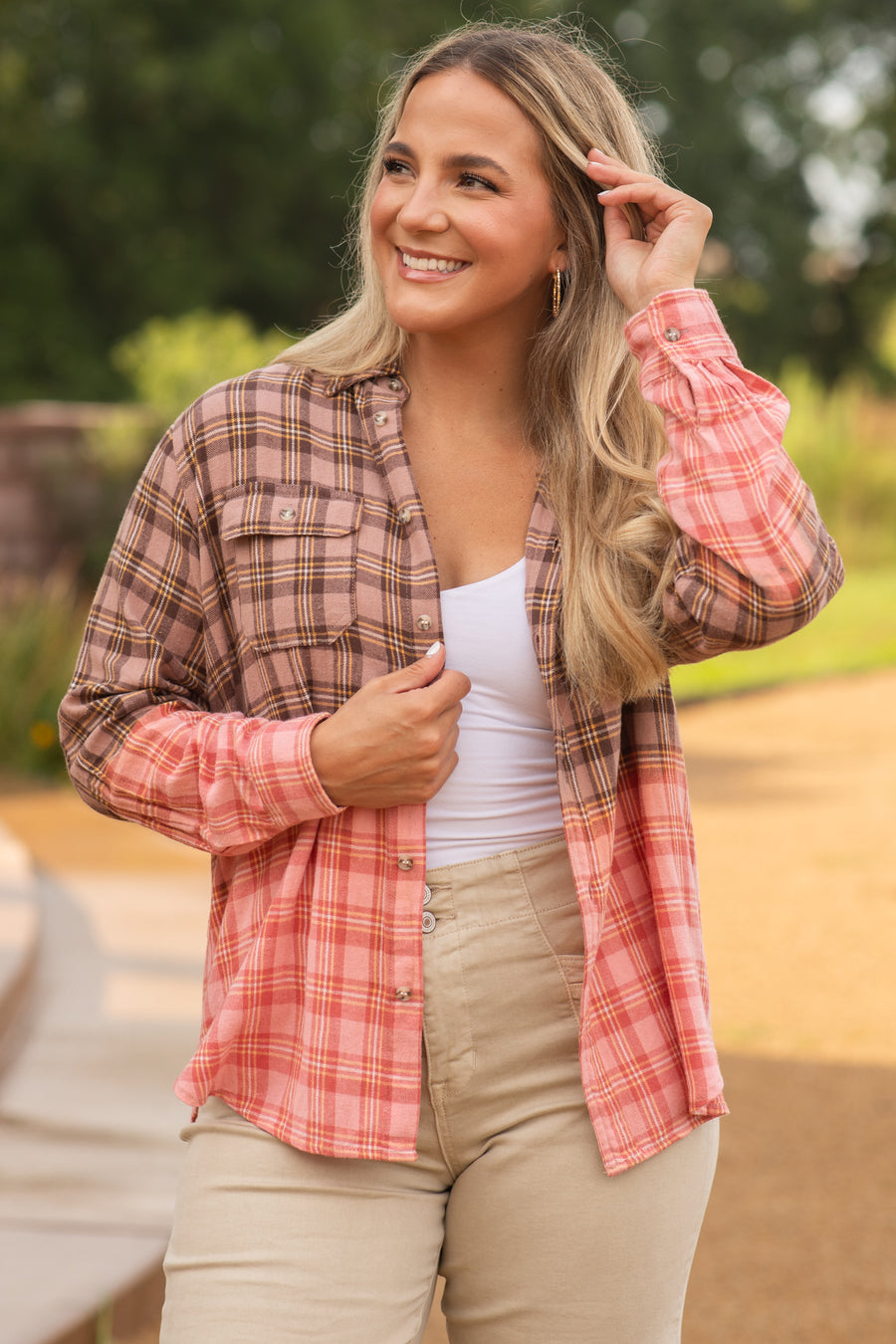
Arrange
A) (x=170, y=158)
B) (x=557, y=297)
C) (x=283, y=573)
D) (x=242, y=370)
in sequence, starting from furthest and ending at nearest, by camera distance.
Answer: (x=170, y=158) → (x=242, y=370) → (x=557, y=297) → (x=283, y=573)

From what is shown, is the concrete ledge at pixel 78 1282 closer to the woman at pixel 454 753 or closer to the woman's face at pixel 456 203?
the woman at pixel 454 753

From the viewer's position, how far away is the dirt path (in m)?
3.72

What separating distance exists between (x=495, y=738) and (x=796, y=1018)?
4.00 m

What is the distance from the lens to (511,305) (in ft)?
6.82

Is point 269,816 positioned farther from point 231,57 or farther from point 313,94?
point 313,94

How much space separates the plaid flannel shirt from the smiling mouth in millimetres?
195

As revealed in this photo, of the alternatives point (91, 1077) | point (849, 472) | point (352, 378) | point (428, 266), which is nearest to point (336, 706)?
point (352, 378)

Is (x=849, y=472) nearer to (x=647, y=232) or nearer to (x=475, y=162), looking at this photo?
(x=647, y=232)

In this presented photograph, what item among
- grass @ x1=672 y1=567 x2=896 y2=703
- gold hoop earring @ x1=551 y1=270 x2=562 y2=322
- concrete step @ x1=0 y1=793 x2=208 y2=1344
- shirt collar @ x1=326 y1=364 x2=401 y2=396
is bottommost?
grass @ x1=672 y1=567 x2=896 y2=703

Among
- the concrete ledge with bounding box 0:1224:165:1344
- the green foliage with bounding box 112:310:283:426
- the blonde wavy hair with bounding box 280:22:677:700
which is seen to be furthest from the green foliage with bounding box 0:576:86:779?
the blonde wavy hair with bounding box 280:22:677:700

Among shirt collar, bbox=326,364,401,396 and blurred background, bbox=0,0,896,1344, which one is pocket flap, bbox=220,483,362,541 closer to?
shirt collar, bbox=326,364,401,396

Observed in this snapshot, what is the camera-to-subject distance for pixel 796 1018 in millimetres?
5551

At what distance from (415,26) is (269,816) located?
2403 centimetres

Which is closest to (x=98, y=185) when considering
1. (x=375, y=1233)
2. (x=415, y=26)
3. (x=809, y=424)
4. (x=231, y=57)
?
(x=231, y=57)
